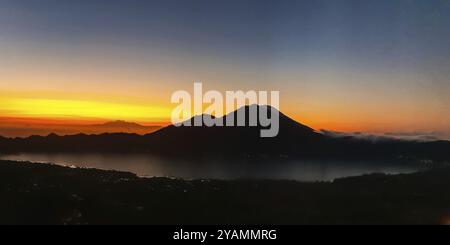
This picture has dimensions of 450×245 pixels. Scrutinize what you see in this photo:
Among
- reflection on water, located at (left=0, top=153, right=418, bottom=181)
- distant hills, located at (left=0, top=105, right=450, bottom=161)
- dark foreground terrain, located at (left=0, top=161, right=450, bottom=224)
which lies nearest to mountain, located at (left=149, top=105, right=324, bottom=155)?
distant hills, located at (left=0, top=105, right=450, bottom=161)

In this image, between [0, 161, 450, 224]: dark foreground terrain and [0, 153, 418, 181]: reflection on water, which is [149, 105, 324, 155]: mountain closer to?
[0, 153, 418, 181]: reflection on water

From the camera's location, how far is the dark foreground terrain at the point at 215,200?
365 centimetres

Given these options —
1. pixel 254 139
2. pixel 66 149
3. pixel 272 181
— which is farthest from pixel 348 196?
pixel 66 149

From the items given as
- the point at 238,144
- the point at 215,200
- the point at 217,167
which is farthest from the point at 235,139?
the point at 215,200

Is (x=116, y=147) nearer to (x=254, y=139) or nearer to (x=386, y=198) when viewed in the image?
(x=254, y=139)

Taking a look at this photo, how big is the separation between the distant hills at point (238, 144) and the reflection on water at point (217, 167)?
86 millimetres

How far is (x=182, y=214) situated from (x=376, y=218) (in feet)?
6.14

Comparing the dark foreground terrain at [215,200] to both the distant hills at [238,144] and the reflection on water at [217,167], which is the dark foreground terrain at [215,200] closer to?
the reflection on water at [217,167]

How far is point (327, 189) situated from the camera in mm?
3996

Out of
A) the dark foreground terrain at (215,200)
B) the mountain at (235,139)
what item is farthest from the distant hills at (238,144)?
the dark foreground terrain at (215,200)

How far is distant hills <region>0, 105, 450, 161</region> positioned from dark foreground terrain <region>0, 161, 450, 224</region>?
0.28 metres

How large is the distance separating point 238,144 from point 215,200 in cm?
67
